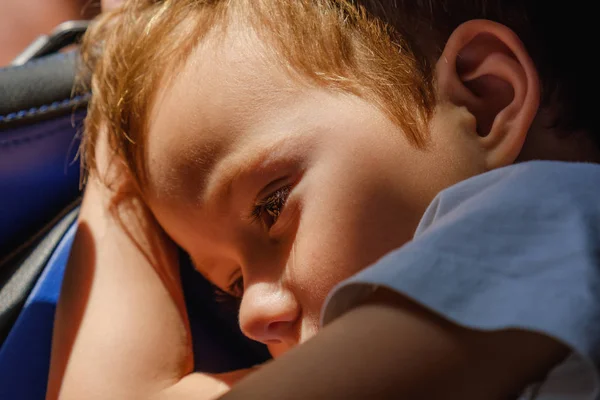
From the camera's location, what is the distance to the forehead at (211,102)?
0.72 meters

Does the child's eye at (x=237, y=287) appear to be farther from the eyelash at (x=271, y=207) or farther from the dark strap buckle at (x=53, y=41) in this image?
the dark strap buckle at (x=53, y=41)

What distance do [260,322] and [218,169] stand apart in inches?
6.5

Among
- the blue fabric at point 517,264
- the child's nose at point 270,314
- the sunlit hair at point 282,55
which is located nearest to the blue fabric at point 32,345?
the sunlit hair at point 282,55

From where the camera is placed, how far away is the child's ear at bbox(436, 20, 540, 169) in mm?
688

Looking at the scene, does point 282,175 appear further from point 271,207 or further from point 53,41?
point 53,41

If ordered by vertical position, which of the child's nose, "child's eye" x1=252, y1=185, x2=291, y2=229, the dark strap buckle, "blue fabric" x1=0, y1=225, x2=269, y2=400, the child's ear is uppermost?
the dark strap buckle

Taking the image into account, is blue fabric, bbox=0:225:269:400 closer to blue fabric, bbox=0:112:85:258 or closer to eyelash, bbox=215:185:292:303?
blue fabric, bbox=0:112:85:258

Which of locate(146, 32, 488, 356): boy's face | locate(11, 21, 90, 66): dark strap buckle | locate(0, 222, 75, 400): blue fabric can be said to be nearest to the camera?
locate(146, 32, 488, 356): boy's face

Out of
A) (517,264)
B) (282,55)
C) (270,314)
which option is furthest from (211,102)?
(517,264)

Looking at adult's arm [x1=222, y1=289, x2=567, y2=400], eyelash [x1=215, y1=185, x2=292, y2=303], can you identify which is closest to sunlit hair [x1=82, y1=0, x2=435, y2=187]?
eyelash [x1=215, y1=185, x2=292, y2=303]

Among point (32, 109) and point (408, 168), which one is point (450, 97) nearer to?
point (408, 168)

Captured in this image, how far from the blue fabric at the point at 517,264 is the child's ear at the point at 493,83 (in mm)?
146

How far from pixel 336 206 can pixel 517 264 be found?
0.22 metres

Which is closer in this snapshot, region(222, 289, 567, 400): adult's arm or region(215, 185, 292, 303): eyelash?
region(222, 289, 567, 400): adult's arm
